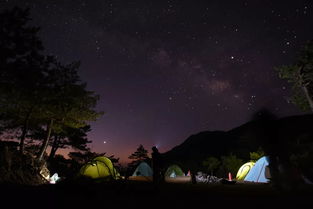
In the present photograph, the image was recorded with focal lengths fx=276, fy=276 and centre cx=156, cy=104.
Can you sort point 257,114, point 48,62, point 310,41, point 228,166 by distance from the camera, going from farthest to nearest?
point 228,166 < point 48,62 < point 310,41 < point 257,114

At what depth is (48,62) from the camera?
2097 centimetres

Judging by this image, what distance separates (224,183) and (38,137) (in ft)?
82.8

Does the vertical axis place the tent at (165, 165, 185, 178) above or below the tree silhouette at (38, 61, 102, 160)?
below

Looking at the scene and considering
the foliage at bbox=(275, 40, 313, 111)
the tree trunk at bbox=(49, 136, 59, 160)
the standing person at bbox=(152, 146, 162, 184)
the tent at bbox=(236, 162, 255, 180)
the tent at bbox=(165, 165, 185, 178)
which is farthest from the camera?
the tree trunk at bbox=(49, 136, 59, 160)

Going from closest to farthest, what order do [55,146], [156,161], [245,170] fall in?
[156,161], [245,170], [55,146]

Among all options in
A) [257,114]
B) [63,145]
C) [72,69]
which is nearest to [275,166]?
[257,114]

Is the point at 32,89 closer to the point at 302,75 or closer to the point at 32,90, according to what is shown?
the point at 32,90

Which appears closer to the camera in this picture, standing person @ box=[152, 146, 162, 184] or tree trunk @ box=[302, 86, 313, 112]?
standing person @ box=[152, 146, 162, 184]

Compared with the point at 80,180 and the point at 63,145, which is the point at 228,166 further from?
the point at 80,180

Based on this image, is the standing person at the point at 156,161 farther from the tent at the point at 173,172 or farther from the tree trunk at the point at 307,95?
the tent at the point at 173,172

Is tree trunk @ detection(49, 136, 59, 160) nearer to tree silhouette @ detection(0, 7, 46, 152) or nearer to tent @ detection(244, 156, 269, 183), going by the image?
tree silhouette @ detection(0, 7, 46, 152)

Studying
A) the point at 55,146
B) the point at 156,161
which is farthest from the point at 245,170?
the point at 55,146

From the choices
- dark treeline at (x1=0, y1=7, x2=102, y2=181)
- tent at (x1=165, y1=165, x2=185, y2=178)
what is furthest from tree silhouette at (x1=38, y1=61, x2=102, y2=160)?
tent at (x1=165, y1=165, x2=185, y2=178)

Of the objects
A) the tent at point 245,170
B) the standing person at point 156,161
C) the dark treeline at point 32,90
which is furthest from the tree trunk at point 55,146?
the standing person at point 156,161
